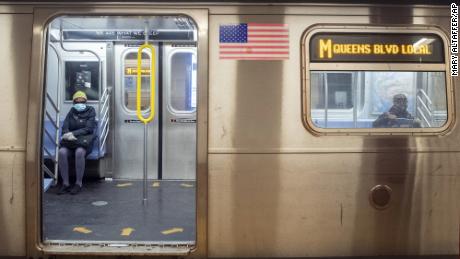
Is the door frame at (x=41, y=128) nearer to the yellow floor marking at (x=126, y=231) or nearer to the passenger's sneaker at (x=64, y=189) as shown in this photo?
the yellow floor marking at (x=126, y=231)

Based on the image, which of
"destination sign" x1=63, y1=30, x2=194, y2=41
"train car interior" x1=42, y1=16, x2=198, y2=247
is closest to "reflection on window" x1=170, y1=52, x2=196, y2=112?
"train car interior" x1=42, y1=16, x2=198, y2=247

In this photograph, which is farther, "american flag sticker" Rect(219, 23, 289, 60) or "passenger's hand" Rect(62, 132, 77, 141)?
"passenger's hand" Rect(62, 132, 77, 141)

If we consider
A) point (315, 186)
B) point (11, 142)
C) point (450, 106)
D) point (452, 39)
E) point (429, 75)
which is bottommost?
point (315, 186)

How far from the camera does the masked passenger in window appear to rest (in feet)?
13.2

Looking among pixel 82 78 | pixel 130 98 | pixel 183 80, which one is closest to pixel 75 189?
pixel 130 98

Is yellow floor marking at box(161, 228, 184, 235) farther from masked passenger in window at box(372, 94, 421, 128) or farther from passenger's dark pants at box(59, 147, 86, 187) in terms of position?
passenger's dark pants at box(59, 147, 86, 187)

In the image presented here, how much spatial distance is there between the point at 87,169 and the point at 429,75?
5266mm

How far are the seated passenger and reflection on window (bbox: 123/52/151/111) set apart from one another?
0.75 m

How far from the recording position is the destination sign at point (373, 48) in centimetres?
A: 395

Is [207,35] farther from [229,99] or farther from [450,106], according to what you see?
[450,106]

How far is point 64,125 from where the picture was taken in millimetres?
6984

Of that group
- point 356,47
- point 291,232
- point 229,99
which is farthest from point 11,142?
point 356,47

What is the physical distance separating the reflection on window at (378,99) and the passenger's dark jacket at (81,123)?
4.12 meters

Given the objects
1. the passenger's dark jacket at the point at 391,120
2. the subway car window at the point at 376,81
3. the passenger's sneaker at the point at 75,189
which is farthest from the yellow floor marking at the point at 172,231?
the passenger's sneaker at the point at 75,189
